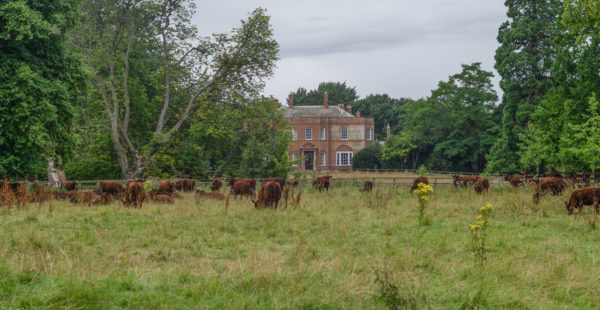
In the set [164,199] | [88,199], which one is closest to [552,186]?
[164,199]

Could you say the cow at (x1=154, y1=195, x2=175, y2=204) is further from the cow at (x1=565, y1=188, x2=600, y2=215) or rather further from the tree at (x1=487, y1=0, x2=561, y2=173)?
the tree at (x1=487, y1=0, x2=561, y2=173)

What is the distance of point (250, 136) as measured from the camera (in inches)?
1239

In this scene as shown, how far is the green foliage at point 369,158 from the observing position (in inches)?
2210

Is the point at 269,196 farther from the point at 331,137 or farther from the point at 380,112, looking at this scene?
the point at 380,112

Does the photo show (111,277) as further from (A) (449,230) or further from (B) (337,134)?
(B) (337,134)

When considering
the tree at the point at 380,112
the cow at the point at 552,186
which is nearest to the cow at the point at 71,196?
the cow at the point at 552,186

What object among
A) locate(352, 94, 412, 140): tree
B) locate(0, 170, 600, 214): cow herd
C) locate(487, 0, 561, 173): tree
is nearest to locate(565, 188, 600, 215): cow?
locate(0, 170, 600, 214): cow herd

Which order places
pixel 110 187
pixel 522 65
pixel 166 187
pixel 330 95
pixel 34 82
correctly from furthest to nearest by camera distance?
pixel 330 95, pixel 522 65, pixel 166 187, pixel 110 187, pixel 34 82

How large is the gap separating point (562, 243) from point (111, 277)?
356 inches

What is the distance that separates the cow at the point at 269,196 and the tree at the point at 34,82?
8.66 m

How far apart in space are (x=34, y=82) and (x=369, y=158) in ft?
143

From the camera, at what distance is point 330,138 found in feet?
203

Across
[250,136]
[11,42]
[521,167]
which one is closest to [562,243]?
[11,42]

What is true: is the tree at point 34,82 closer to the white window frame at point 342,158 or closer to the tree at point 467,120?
the tree at point 467,120
